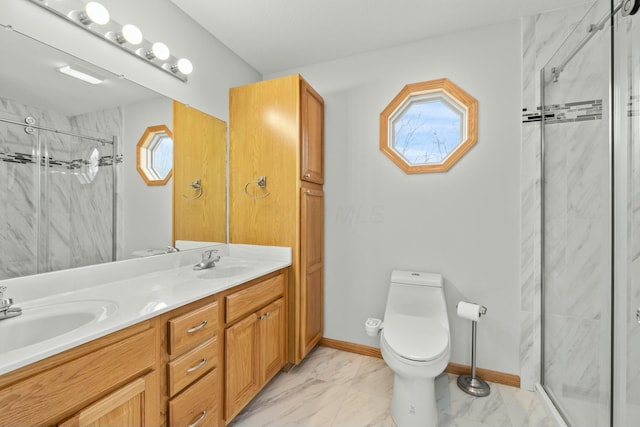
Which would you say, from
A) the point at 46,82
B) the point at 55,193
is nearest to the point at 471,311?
the point at 55,193

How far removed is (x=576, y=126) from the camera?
1.46 metres

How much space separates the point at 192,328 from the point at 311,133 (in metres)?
1.54

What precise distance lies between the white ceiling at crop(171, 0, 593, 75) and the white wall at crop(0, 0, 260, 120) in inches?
4.1

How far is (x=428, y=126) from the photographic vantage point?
2.10 meters

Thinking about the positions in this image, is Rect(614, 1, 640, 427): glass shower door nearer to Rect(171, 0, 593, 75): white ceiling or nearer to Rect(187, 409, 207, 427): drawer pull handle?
Rect(171, 0, 593, 75): white ceiling

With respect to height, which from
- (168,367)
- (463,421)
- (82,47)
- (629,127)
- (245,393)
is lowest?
(463,421)

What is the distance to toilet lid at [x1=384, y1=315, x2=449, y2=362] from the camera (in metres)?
1.37

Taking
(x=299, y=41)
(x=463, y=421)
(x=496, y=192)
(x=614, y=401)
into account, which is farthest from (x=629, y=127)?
(x=299, y=41)

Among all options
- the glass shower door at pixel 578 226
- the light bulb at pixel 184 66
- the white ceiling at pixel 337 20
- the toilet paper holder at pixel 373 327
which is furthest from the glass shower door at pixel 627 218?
the light bulb at pixel 184 66

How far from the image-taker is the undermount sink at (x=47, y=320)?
35.1 inches

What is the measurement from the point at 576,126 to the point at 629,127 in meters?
0.40

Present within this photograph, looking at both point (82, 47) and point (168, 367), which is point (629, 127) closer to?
point (168, 367)

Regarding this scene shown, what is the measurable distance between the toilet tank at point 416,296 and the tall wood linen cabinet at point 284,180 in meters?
0.63

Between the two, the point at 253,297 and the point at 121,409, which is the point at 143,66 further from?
the point at 121,409
